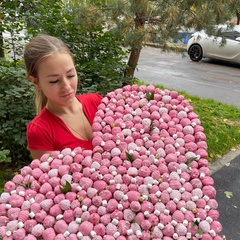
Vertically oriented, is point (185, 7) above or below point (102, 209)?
above

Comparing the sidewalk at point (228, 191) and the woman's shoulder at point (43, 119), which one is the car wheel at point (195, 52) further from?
the woman's shoulder at point (43, 119)

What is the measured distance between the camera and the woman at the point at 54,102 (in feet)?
4.61

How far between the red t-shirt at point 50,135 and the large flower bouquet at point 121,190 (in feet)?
0.38

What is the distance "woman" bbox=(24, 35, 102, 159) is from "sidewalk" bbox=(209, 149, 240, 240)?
170 cm

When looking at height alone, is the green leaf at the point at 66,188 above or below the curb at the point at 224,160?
above

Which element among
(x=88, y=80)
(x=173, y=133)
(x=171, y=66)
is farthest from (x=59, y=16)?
(x=171, y=66)

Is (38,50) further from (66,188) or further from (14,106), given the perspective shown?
(14,106)

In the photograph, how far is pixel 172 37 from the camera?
353 cm

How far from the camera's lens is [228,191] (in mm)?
3143

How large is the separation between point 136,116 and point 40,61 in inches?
20.3

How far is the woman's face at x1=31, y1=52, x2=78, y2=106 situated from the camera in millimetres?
1392

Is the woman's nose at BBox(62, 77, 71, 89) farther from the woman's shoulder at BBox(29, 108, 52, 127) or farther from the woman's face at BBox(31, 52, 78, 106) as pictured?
the woman's shoulder at BBox(29, 108, 52, 127)

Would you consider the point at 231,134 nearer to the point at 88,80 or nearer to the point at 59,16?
the point at 88,80

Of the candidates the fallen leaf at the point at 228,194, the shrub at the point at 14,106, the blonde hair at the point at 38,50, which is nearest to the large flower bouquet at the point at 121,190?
the blonde hair at the point at 38,50
